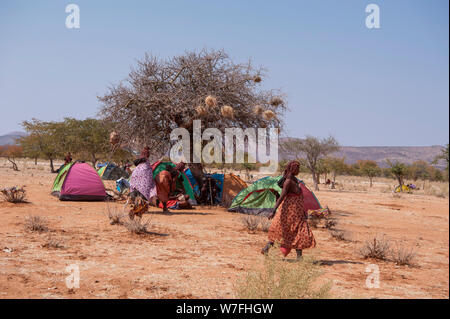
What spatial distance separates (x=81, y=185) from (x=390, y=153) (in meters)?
171

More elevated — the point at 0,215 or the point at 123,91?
the point at 123,91

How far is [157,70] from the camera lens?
1559cm

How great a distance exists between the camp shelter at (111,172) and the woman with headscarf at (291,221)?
23.6m

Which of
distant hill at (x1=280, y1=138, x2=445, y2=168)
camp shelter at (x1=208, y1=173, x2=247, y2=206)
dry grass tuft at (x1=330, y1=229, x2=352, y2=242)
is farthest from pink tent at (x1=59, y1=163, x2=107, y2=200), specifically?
distant hill at (x1=280, y1=138, x2=445, y2=168)

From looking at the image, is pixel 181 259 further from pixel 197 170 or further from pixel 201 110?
pixel 197 170

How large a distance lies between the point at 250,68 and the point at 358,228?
7517 mm

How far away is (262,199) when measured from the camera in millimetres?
13195

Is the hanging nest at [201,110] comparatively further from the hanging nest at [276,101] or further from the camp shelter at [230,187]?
the camp shelter at [230,187]

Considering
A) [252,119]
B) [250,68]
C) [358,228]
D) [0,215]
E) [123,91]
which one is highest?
[250,68]

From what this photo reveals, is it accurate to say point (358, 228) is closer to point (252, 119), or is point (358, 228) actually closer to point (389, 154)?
point (252, 119)

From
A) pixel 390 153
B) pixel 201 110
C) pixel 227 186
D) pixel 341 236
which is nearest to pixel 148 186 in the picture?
pixel 201 110

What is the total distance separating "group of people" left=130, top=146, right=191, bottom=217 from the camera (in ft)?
31.3

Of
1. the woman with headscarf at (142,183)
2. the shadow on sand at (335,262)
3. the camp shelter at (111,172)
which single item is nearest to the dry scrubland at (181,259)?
the shadow on sand at (335,262)
